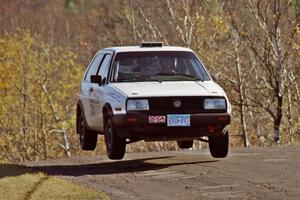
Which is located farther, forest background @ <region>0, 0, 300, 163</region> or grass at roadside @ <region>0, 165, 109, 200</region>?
forest background @ <region>0, 0, 300, 163</region>

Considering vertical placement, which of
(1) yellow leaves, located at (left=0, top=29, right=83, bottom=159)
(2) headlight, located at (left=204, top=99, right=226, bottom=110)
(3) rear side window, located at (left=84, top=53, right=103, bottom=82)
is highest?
(3) rear side window, located at (left=84, top=53, right=103, bottom=82)

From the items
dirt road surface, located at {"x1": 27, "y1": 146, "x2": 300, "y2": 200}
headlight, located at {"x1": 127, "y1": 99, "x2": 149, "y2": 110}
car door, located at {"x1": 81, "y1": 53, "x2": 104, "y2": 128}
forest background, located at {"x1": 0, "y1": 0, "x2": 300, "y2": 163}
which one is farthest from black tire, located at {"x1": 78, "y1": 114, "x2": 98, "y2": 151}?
forest background, located at {"x1": 0, "y1": 0, "x2": 300, "y2": 163}

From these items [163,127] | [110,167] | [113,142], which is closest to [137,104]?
[163,127]

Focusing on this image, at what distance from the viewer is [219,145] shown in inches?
519

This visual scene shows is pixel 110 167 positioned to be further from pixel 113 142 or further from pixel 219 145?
pixel 219 145

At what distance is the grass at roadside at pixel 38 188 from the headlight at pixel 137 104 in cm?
143

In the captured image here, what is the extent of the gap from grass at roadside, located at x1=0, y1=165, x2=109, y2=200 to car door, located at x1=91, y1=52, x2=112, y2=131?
1556mm

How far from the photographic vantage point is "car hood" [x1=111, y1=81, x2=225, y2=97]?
39.6 feet

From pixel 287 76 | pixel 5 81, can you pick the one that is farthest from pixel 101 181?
pixel 5 81

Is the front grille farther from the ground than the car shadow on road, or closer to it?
farther from the ground

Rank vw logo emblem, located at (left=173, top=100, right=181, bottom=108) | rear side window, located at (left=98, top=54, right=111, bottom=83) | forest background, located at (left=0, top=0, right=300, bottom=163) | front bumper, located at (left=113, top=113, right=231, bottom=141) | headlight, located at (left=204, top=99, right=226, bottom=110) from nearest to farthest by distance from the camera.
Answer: front bumper, located at (left=113, top=113, right=231, bottom=141) → vw logo emblem, located at (left=173, top=100, right=181, bottom=108) → headlight, located at (left=204, top=99, right=226, bottom=110) → rear side window, located at (left=98, top=54, right=111, bottom=83) → forest background, located at (left=0, top=0, right=300, bottom=163)

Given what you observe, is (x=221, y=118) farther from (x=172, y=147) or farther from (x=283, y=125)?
(x=172, y=147)

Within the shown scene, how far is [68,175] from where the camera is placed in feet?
39.2

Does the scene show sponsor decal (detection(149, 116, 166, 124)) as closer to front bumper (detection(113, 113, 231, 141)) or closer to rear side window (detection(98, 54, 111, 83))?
front bumper (detection(113, 113, 231, 141))
